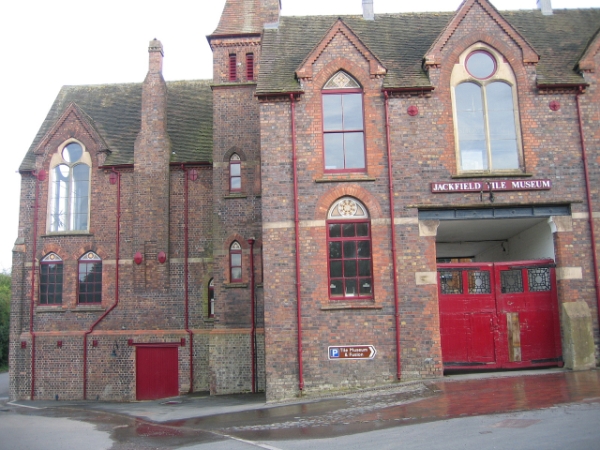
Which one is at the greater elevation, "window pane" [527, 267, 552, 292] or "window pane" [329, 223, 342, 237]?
"window pane" [329, 223, 342, 237]

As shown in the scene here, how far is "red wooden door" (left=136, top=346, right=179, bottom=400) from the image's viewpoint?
2111 centimetres

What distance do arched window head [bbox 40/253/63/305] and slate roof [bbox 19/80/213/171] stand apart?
3.88m

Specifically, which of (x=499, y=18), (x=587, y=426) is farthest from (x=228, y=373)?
(x=499, y=18)

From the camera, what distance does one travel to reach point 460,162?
15766mm

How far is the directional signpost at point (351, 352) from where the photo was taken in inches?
586

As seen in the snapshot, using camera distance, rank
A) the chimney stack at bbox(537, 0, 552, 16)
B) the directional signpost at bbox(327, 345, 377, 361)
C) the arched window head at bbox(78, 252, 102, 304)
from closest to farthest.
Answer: the directional signpost at bbox(327, 345, 377, 361) → the chimney stack at bbox(537, 0, 552, 16) → the arched window head at bbox(78, 252, 102, 304)

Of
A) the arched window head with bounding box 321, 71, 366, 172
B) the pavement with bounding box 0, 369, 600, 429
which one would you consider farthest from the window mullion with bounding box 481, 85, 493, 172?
the pavement with bounding box 0, 369, 600, 429

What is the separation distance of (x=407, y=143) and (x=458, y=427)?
27.2ft

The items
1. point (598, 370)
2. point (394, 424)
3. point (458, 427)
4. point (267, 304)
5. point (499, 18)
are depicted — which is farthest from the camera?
point (499, 18)

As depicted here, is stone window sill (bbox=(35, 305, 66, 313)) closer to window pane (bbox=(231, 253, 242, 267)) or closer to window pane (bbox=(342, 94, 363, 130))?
window pane (bbox=(231, 253, 242, 267))

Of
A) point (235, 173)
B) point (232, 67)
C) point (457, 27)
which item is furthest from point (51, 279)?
point (457, 27)

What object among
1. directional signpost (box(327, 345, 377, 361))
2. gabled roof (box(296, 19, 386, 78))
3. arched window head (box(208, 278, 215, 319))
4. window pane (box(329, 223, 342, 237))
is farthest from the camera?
arched window head (box(208, 278, 215, 319))

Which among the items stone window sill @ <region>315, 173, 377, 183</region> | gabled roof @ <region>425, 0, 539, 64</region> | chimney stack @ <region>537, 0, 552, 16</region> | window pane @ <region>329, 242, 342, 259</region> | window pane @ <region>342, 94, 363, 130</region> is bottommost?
window pane @ <region>329, 242, 342, 259</region>

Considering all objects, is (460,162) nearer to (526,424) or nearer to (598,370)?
(598,370)
